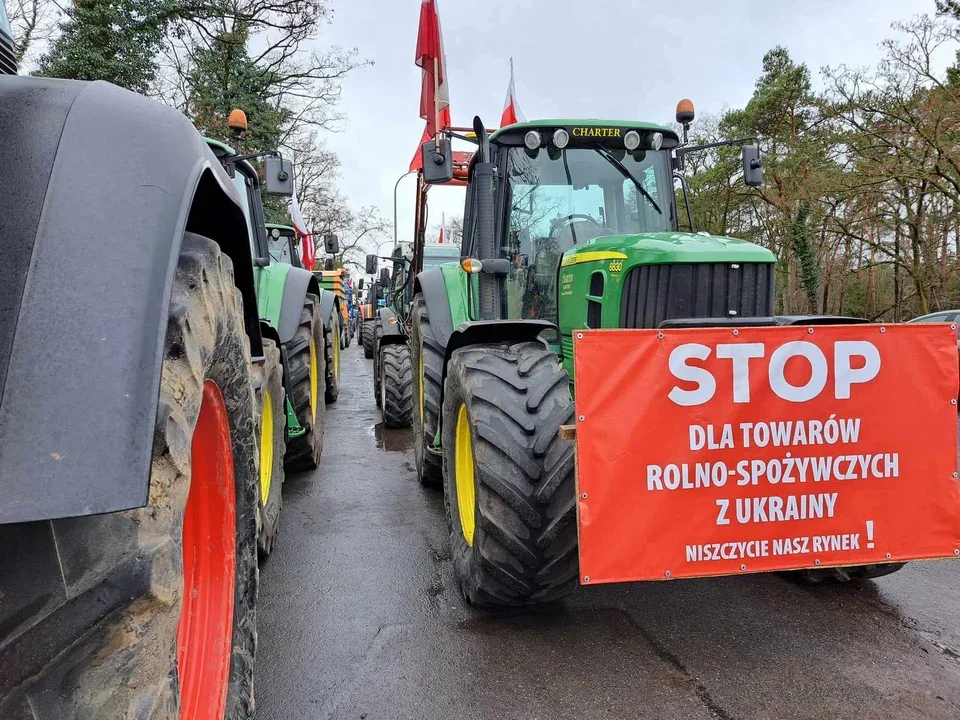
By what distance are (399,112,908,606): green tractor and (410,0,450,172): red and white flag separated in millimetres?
1914

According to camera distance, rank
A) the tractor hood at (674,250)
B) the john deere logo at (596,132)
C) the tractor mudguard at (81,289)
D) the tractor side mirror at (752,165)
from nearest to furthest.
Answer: the tractor mudguard at (81,289) < the tractor hood at (674,250) < the john deere logo at (596,132) < the tractor side mirror at (752,165)

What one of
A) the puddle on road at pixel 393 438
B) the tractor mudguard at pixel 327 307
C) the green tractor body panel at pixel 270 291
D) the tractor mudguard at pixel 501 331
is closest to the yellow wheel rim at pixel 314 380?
the green tractor body panel at pixel 270 291

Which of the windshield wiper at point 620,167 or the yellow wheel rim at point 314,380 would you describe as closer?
the windshield wiper at point 620,167

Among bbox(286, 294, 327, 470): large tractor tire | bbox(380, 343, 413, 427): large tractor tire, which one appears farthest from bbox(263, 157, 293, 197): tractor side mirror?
bbox(380, 343, 413, 427): large tractor tire

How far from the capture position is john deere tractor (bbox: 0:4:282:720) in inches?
38.6

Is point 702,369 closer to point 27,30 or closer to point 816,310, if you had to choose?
point 27,30

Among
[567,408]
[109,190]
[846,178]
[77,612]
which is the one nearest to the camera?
[77,612]

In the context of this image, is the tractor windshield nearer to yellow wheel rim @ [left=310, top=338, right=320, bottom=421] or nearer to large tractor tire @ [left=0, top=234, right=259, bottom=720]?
yellow wheel rim @ [left=310, top=338, right=320, bottom=421]

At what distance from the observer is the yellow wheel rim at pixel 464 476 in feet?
10.9

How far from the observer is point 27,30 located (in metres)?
13.5

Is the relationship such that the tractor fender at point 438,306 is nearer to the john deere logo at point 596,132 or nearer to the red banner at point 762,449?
the john deere logo at point 596,132

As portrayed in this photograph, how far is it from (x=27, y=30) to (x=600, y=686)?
16.6 metres

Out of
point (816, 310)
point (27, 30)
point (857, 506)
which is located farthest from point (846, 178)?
point (27, 30)

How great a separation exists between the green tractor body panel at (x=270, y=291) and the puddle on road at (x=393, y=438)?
2.21 metres
